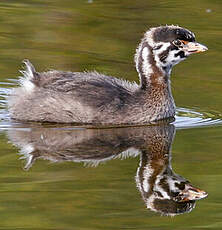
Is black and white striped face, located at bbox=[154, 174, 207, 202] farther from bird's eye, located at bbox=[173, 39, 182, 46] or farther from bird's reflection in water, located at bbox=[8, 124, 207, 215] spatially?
bird's eye, located at bbox=[173, 39, 182, 46]

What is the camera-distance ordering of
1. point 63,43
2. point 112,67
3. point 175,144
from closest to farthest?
point 175,144, point 112,67, point 63,43

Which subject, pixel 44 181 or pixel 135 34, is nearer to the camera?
pixel 44 181

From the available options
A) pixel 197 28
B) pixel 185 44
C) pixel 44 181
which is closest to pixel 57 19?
pixel 197 28

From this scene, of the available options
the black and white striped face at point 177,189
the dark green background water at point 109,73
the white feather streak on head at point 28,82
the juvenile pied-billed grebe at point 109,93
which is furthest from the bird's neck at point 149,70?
the black and white striped face at point 177,189

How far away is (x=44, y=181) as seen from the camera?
29.7ft

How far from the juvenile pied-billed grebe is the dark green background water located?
2.05 feet

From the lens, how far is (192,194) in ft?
Answer: 29.1

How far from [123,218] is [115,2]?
1158 centimetres

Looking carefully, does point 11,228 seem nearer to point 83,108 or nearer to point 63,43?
point 83,108

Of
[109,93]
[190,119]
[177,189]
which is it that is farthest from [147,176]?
[190,119]

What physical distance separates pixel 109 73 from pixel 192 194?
18.4 feet

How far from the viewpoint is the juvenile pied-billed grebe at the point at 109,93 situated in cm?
1153

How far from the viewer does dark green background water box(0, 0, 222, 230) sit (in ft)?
26.9

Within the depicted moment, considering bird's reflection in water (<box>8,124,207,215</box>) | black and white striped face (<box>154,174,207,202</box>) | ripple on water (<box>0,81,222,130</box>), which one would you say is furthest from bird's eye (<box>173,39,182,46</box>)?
black and white striped face (<box>154,174,207,202</box>)
